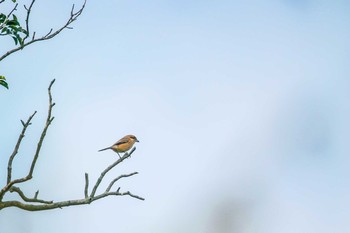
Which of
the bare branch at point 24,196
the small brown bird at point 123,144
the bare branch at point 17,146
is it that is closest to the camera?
the bare branch at point 17,146

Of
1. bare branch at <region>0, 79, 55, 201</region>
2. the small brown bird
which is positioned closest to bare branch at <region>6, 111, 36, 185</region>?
bare branch at <region>0, 79, 55, 201</region>

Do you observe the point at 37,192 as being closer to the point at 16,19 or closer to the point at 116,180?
the point at 116,180

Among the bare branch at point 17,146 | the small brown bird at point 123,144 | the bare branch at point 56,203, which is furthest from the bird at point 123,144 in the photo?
the bare branch at point 17,146

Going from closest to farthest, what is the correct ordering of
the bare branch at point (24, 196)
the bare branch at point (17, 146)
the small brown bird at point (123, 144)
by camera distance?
the bare branch at point (17, 146) < the bare branch at point (24, 196) < the small brown bird at point (123, 144)

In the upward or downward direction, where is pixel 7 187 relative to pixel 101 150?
downward

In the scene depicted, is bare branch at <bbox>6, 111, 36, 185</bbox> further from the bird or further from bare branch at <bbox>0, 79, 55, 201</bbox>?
the bird

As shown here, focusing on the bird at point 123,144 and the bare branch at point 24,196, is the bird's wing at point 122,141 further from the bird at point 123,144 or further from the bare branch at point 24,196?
the bare branch at point 24,196

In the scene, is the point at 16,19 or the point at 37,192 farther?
the point at 16,19

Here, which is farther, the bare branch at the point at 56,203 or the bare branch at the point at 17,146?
the bare branch at the point at 56,203

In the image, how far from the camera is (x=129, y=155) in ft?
27.9

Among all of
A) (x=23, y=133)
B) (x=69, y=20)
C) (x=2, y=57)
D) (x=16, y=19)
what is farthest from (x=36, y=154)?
(x=16, y=19)

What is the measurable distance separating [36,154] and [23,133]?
0.95 feet

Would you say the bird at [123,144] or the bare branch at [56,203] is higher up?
the bird at [123,144]

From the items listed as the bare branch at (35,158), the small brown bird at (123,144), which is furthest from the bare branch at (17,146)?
the small brown bird at (123,144)
